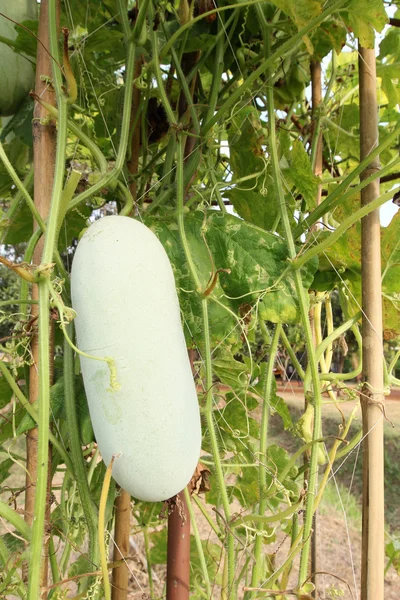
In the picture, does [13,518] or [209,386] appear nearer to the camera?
[13,518]

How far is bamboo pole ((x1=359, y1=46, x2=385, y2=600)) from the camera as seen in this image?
0.49m

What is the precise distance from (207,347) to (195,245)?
13 cm

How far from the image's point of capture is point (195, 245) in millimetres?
566

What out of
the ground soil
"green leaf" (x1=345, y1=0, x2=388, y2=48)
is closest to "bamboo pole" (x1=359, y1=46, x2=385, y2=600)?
"green leaf" (x1=345, y1=0, x2=388, y2=48)

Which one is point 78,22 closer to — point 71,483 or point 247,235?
point 247,235

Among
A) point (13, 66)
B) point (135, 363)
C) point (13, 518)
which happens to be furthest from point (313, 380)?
point (13, 66)

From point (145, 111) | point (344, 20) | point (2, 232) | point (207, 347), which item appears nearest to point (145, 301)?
point (207, 347)

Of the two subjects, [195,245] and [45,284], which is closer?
[45,284]

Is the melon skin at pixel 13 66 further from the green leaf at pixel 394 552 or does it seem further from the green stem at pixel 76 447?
the green leaf at pixel 394 552

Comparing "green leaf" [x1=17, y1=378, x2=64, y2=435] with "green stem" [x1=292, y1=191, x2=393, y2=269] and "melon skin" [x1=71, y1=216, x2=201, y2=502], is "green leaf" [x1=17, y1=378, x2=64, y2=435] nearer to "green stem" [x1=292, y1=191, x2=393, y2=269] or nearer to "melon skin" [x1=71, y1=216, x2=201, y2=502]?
"melon skin" [x1=71, y1=216, x2=201, y2=502]

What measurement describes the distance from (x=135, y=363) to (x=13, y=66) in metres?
0.46

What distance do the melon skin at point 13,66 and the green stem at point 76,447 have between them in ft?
1.24

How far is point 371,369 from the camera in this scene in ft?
1.71

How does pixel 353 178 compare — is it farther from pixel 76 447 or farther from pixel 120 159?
pixel 76 447
